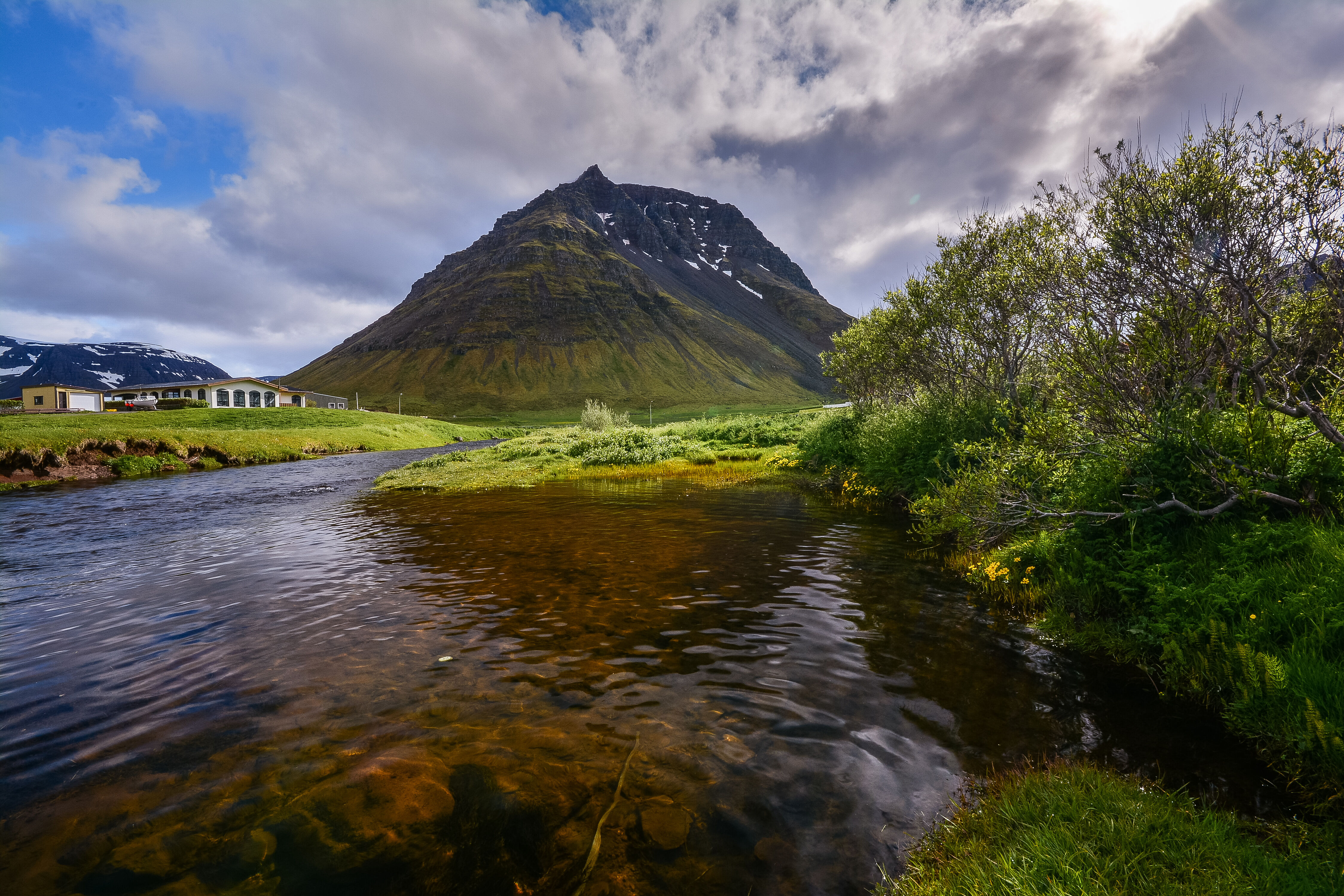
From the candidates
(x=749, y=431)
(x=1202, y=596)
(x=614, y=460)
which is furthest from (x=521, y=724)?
(x=749, y=431)

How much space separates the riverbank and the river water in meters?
26.0

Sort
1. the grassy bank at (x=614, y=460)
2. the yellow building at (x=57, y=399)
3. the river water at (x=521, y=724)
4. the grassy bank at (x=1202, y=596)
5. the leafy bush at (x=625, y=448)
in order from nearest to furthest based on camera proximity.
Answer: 1. the river water at (x=521, y=724)
2. the grassy bank at (x=1202, y=596)
3. the grassy bank at (x=614, y=460)
4. the leafy bush at (x=625, y=448)
5. the yellow building at (x=57, y=399)

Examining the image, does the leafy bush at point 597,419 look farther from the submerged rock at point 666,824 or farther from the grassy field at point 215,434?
the submerged rock at point 666,824

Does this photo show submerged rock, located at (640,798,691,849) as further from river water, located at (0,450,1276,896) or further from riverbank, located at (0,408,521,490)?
riverbank, located at (0,408,521,490)

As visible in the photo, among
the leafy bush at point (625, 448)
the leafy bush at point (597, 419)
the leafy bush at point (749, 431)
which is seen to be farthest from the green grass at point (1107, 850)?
the leafy bush at point (597, 419)

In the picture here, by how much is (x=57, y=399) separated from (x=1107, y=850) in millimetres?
140188

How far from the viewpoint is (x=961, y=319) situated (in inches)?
795

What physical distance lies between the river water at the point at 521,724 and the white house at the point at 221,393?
110 meters

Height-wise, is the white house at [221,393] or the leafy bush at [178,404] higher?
the white house at [221,393]

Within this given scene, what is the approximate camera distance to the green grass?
339cm

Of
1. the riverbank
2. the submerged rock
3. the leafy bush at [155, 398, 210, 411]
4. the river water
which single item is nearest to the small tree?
the river water

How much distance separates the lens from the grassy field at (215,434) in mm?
32125

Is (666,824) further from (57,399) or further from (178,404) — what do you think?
(57,399)

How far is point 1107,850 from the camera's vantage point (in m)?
3.77
